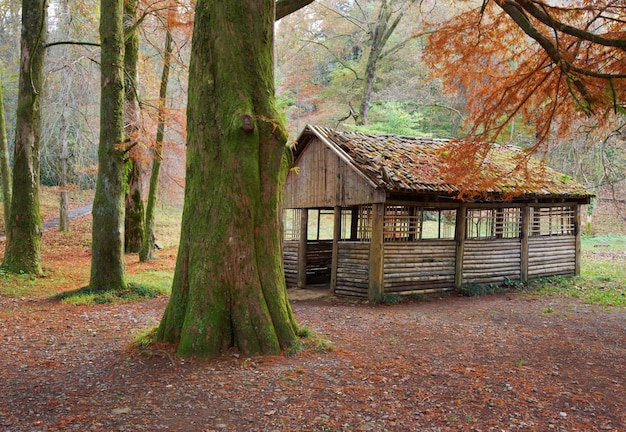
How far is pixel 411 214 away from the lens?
1312cm

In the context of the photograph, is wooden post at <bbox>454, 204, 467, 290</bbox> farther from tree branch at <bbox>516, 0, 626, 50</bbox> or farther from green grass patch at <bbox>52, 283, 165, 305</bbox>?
green grass patch at <bbox>52, 283, 165, 305</bbox>

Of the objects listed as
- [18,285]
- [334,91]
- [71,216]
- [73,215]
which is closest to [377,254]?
[18,285]

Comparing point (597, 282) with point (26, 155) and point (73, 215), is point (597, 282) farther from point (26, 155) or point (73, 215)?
point (73, 215)

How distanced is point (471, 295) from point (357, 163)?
4578 mm

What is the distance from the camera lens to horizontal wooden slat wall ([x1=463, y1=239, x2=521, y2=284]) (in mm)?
13180

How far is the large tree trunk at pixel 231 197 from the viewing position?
5605 mm

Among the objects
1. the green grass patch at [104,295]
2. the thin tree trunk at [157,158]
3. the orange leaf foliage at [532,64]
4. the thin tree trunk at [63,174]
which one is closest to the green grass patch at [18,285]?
the green grass patch at [104,295]

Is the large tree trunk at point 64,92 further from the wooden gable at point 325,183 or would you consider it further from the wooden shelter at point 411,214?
the wooden shelter at point 411,214

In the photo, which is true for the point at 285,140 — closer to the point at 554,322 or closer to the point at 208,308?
the point at 208,308

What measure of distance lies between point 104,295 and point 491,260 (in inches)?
389

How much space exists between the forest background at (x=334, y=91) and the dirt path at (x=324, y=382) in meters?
10.6

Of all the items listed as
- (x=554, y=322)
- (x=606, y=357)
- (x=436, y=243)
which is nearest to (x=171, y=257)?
(x=436, y=243)

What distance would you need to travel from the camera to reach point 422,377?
5.47 m

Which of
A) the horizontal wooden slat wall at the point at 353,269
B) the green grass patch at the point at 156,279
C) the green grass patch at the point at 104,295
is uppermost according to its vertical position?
the horizontal wooden slat wall at the point at 353,269
